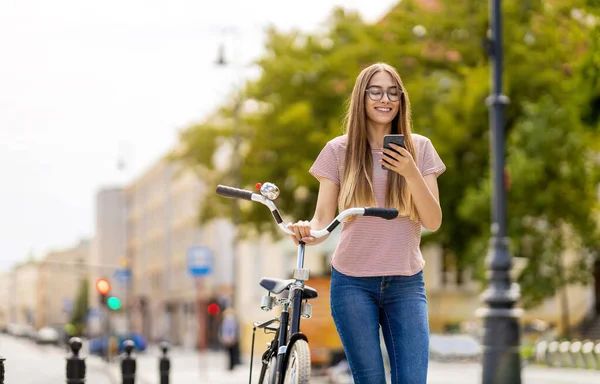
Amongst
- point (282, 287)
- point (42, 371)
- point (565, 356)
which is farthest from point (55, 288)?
point (282, 287)

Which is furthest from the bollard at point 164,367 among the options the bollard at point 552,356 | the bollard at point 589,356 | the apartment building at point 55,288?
the apartment building at point 55,288

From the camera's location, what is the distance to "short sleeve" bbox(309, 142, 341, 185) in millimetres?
5125

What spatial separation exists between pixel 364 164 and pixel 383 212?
1.21 feet

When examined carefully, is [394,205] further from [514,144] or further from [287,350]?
[514,144]

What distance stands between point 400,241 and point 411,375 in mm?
575

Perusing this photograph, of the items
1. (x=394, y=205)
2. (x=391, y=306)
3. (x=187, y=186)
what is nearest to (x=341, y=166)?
(x=394, y=205)

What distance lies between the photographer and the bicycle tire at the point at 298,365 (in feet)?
15.7

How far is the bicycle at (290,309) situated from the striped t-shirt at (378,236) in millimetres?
138

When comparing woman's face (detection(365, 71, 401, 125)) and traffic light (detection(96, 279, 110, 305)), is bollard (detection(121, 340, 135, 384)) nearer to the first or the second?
woman's face (detection(365, 71, 401, 125))

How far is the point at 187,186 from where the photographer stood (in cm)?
8256

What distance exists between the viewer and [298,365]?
189 inches

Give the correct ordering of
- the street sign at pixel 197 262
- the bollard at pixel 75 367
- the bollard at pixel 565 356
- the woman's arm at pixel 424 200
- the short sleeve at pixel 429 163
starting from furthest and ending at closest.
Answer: the bollard at pixel 565 356
the street sign at pixel 197 262
the bollard at pixel 75 367
the short sleeve at pixel 429 163
the woman's arm at pixel 424 200

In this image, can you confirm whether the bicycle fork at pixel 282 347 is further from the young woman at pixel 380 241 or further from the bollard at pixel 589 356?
the bollard at pixel 589 356

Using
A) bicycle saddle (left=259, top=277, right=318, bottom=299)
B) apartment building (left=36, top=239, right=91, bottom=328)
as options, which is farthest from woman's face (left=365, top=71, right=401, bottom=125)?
apartment building (left=36, top=239, right=91, bottom=328)
